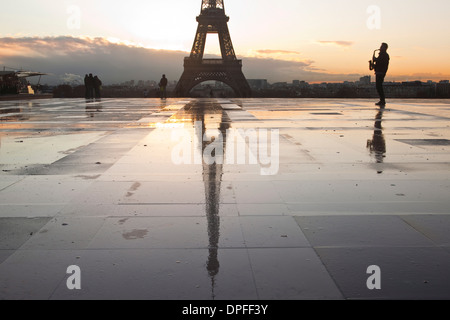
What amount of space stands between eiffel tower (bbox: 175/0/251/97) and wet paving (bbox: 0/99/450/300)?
185 feet

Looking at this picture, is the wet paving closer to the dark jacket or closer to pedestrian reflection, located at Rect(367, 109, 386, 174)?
pedestrian reflection, located at Rect(367, 109, 386, 174)

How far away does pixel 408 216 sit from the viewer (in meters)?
3.62

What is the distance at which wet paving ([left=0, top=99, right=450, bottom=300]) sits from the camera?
2469 mm

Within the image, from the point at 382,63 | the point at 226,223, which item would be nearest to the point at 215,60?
the point at 382,63

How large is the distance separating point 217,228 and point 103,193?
150cm

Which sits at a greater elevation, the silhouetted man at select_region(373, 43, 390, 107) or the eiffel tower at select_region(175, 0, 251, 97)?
the eiffel tower at select_region(175, 0, 251, 97)

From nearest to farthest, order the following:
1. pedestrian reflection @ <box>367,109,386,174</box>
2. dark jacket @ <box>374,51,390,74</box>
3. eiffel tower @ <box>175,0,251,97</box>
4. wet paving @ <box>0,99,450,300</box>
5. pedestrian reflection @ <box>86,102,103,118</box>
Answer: wet paving @ <box>0,99,450,300</box>, pedestrian reflection @ <box>367,109,386,174</box>, pedestrian reflection @ <box>86,102,103,118</box>, dark jacket @ <box>374,51,390,74</box>, eiffel tower @ <box>175,0,251,97</box>

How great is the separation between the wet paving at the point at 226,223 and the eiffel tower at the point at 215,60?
56371 millimetres

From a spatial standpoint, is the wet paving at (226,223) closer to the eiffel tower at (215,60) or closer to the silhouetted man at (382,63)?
the silhouetted man at (382,63)

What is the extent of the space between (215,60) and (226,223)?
209 feet

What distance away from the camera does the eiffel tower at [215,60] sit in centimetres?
6231

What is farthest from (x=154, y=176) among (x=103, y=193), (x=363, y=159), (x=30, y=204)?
(x=363, y=159)

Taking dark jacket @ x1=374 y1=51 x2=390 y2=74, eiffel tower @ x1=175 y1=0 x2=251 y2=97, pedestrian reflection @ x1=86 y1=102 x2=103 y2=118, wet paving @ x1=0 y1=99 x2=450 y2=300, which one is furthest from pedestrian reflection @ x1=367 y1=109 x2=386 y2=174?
eiffel tower @ x1=175 y1=0 x2=251 y2=97
